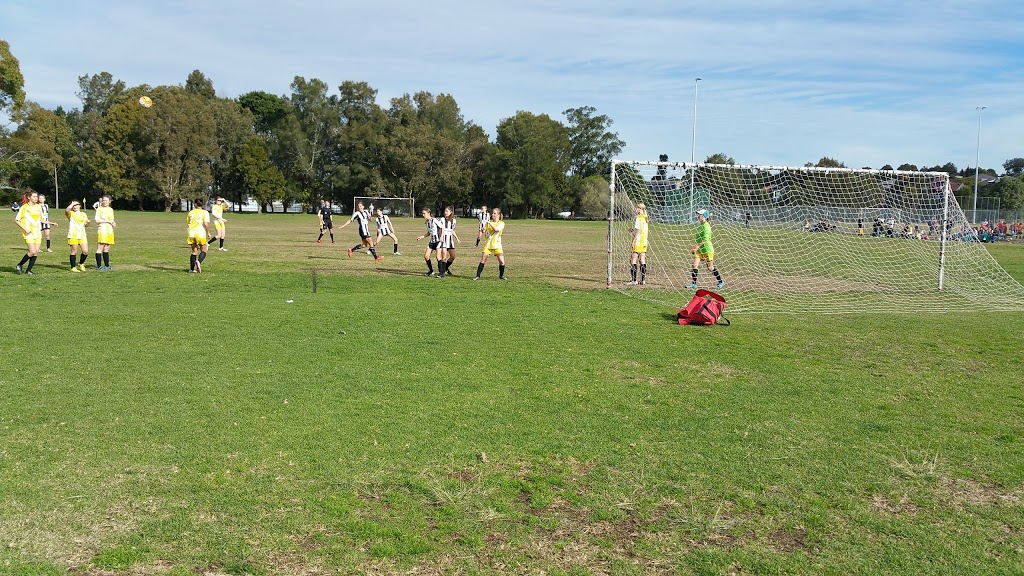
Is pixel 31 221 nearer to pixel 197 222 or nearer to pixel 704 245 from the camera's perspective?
pixel 197 222

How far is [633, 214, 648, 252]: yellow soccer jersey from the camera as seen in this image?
16.2 metres

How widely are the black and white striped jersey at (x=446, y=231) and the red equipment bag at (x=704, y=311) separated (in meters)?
7.17

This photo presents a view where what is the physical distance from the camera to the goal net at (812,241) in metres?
15.0

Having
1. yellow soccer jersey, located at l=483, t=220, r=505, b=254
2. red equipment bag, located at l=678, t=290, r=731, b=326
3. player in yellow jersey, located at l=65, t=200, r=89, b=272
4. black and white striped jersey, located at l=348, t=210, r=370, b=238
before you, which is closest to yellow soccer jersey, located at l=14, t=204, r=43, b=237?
player in yellow jersey, located at l=65, t=200, r=89, b=272

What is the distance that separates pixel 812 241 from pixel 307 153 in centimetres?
6237

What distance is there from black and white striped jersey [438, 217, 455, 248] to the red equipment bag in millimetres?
7167

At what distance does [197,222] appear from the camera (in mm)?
16688

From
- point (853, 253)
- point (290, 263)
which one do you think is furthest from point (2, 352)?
point (853, 253)

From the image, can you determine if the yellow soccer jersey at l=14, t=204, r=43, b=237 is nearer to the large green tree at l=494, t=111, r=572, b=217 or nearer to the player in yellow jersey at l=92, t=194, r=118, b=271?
the player in yellow jersey at l=92, t=194, r=118, b=271

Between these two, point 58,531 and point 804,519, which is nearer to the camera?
point 58,531

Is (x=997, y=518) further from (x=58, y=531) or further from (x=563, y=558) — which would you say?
(x=58, y=531)

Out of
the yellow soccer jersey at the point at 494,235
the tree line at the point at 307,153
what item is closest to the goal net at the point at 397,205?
the tree line at the point at 307,153

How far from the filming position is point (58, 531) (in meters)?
3.98

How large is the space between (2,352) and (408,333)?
4609 millimetres
